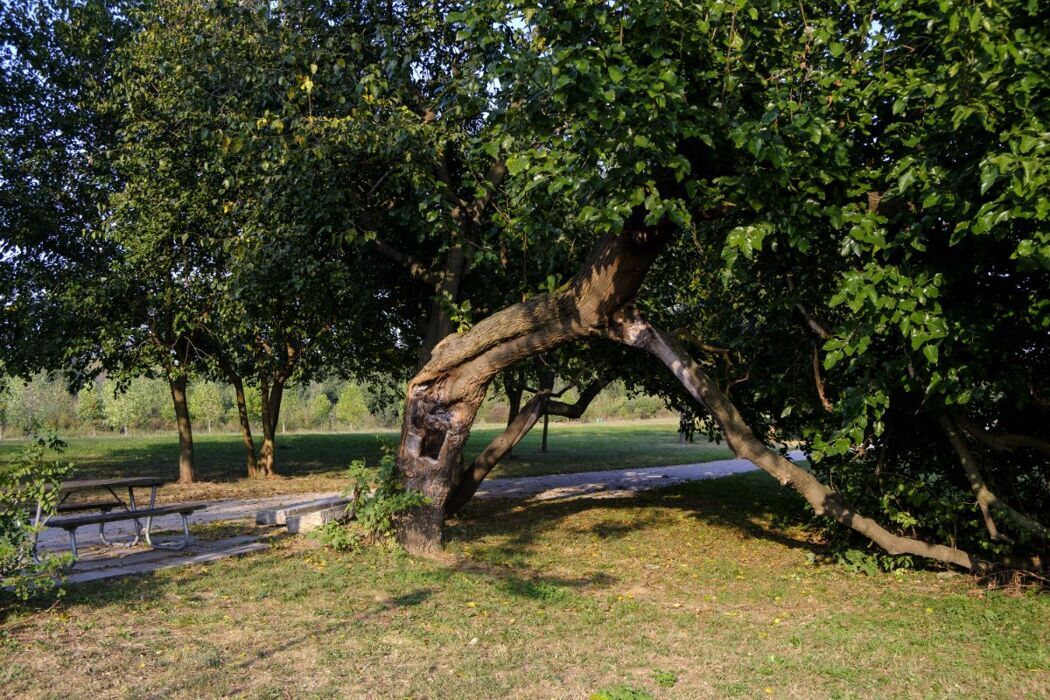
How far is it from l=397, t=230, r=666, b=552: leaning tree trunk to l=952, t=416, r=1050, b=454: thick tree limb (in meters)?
3.16

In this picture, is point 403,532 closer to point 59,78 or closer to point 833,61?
point 833,61

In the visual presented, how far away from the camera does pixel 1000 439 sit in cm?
725

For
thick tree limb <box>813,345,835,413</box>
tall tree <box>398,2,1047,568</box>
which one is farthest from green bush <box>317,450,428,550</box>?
thick tree limb <box>813,345,835,413</box>

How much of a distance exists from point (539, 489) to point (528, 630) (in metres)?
→ 10.3

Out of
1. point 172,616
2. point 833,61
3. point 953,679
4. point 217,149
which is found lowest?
point 953,679

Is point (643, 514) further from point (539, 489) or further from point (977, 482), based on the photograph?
point (977, 482)

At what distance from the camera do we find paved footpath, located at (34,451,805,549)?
35.3 feet

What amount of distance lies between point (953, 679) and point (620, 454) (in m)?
22.4

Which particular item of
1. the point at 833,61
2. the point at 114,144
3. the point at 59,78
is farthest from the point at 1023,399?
the point at 59,78

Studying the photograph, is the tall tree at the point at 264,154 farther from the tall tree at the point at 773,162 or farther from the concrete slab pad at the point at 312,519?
the concrete slab pad at the point at 312,519

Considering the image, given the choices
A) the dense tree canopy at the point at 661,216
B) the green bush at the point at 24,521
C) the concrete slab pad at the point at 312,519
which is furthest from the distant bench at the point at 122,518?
the dense tree canopy at the point at 661,216

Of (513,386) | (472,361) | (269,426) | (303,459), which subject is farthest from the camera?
(303,459)

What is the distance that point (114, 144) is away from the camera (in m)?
15.6

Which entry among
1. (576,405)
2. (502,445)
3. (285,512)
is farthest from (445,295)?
(285,512)
